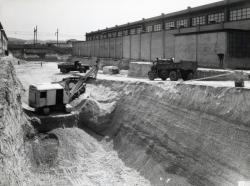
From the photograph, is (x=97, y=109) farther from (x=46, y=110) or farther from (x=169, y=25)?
(x=169, y=25)

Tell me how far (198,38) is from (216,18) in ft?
24.8

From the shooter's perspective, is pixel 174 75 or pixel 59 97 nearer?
pixel 59 97

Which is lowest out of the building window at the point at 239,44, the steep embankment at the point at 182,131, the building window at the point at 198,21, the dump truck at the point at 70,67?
the steep embankment at the point at 182,131

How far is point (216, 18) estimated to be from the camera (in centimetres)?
3584

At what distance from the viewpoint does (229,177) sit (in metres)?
11.9

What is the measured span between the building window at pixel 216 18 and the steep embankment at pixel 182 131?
18.7 m

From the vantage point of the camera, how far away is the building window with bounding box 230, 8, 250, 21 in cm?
3070

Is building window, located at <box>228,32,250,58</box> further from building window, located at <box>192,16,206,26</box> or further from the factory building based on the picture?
building window, located at <box>192,16,206,26</box>

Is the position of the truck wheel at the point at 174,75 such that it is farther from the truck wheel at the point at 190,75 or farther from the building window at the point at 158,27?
the building window at the point at 158,27

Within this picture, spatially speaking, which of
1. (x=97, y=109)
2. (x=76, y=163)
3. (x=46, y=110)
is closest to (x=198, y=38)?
(x=97, y=109)

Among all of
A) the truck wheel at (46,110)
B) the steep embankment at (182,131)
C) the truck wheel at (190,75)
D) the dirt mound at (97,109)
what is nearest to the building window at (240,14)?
the truck wheel at (190,75)

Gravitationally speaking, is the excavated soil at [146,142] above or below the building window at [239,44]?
below

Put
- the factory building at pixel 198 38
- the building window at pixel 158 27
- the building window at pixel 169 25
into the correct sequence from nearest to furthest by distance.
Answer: the factory building at pixel 198 38 → the building window at pixel 169 25 → the building window at pixel 158 27

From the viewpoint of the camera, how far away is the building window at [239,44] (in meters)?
27.3
